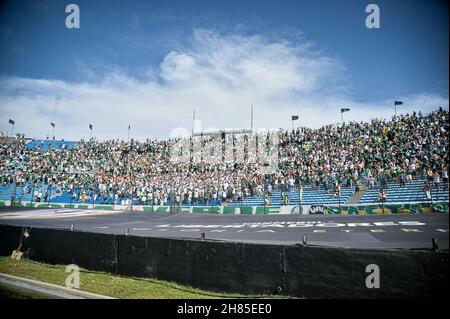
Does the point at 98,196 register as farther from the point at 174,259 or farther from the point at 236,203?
the point at 174,259

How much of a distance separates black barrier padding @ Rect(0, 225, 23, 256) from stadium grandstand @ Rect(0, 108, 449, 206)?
18738mm

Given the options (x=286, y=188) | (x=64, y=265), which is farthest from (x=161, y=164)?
(x=64, y=265)

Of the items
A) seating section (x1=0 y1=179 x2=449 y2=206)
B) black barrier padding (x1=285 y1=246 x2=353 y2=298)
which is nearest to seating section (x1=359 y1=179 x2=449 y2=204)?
seating section (x1=0 y1=179 x2=449 y2=206)

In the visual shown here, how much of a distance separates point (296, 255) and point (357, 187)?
20.9 meters

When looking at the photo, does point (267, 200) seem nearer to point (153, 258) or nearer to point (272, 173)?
point (272, 173)

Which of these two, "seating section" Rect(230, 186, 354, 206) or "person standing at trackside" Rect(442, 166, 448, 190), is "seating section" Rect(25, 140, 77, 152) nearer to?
"seating section" Rect(230, 186, 354, 206)

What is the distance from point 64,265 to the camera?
10.8m

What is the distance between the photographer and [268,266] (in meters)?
7.23

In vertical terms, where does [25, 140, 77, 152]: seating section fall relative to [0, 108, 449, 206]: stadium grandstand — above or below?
above

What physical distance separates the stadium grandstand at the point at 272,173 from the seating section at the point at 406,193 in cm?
7

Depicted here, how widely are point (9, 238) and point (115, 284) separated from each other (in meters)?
7.59

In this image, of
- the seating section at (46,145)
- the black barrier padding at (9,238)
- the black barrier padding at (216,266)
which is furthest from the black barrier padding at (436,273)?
the seating section at (46,145)

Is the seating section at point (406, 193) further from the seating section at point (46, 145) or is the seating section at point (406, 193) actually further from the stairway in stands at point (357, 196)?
the seating section at point (46, 145)

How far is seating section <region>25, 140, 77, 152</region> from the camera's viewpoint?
5109cm
